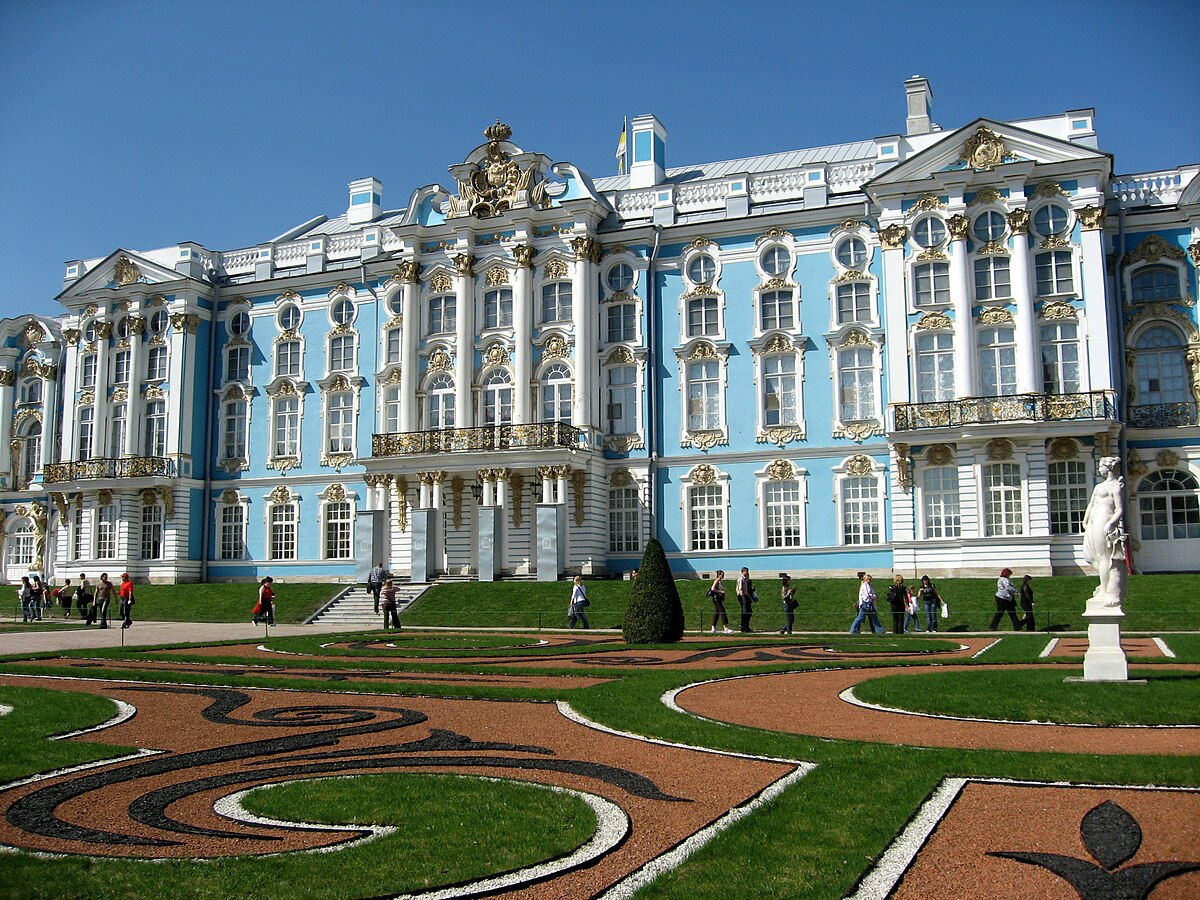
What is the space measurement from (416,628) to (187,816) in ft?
84.0

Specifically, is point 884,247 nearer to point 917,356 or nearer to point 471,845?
point 917,356

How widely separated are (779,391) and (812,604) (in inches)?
438

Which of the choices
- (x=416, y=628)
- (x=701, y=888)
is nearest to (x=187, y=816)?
(x=701, y=888)

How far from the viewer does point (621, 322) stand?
147ft

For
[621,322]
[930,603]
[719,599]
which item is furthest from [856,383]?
[719,599]

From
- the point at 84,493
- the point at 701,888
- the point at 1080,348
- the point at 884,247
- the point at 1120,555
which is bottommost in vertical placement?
the point at 701,888

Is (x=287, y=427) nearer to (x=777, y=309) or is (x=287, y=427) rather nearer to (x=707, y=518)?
(x=707, y=518)

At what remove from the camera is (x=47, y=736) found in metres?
11.4

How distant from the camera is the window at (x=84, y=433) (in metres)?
52.5

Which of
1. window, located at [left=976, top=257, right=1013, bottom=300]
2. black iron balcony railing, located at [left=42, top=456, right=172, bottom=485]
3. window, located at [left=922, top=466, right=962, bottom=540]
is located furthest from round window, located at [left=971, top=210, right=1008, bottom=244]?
black iron balcony railing, located at [left=42, top=456, right=172, bottom=485]

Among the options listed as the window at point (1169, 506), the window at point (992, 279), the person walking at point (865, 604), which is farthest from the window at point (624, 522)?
the window at point (1169, 506)

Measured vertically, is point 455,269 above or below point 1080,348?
above

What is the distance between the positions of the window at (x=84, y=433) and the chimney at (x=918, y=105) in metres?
38.9

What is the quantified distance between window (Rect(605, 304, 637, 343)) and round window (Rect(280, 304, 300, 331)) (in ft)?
50.1
